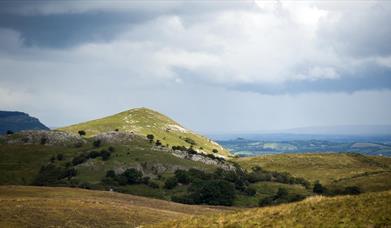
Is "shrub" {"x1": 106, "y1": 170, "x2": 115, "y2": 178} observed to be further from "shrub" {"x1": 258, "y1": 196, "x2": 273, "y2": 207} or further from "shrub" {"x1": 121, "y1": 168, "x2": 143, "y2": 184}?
"shrub" {"x1": 258, "y1": 196, "x2": 273, "y2": 207}

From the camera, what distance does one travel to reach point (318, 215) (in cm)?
3372

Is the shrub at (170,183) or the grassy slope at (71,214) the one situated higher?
the grassy slope at (71,214)

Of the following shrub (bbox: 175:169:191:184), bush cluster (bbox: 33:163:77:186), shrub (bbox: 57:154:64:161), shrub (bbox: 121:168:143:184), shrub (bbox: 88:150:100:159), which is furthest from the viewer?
shrub (bbox: 57:154:64:161)

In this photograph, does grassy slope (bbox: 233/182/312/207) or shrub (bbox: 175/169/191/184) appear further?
shrub (bbox: 175/169/191/184)

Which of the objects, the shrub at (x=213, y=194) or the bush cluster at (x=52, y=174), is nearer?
the shrub at (x=213, y=194)

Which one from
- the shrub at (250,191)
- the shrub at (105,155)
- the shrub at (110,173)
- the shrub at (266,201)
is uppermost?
the shrub at (105,155)

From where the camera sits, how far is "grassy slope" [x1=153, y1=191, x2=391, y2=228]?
31.3 m

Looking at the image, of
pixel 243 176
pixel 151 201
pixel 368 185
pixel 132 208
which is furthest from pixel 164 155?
pixel 132 208

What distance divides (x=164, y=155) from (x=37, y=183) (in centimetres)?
5381

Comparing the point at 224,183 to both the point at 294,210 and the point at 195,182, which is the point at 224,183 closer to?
the point at 195,182

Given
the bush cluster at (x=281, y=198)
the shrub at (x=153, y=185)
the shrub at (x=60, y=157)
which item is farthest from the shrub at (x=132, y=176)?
the bush cluster at (x=281, y=198)

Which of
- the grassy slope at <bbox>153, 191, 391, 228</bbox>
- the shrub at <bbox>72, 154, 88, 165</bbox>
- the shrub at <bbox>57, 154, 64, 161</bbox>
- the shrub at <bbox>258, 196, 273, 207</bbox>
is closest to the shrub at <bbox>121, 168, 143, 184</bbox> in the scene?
the shrub at <bbox>72, 154, 88, 165</bbox>

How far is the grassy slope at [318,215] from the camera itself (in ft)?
103

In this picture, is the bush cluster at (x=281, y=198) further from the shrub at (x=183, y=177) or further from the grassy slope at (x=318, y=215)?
the grassy slope at (x=318, y=215)
